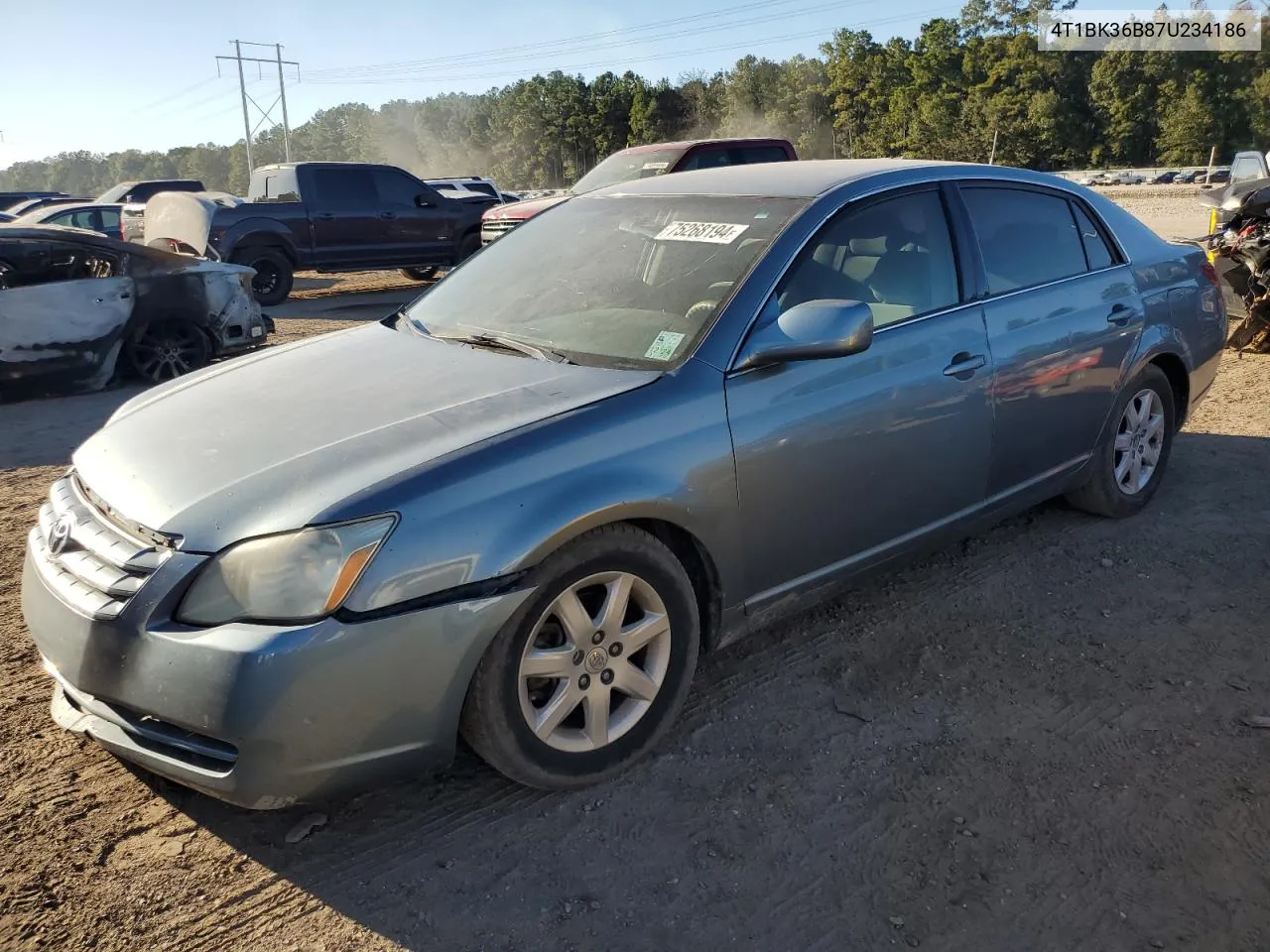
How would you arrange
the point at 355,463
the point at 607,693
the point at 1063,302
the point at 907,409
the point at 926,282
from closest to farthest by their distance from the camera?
the point at 355,463, the point at 607,693, the point at 907,409, the point at 926,282, the point at 1063,302

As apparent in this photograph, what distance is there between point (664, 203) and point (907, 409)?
119cm

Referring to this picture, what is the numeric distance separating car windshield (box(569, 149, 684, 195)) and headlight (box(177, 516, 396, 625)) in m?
10.2

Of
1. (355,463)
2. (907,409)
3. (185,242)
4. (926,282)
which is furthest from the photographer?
(185,242)

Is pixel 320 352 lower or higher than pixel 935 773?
higher

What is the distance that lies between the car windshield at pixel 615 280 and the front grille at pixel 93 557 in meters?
1.33

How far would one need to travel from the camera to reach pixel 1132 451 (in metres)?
4.75

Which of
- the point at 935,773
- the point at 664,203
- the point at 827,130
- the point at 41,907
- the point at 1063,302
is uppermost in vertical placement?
Result: the point at 827,130

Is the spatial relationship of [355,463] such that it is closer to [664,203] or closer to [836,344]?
[836,344]

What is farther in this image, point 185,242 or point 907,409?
point 185,242

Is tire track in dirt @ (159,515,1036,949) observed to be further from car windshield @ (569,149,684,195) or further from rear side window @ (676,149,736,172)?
car windshield @ (569,149,684,195)

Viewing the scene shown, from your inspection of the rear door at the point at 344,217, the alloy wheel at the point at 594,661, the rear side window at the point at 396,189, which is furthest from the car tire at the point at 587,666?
the rear side window at the point at 396,189

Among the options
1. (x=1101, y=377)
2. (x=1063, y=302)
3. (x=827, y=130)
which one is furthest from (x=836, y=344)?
(x=827, y=130)

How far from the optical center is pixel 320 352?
11.8 feet

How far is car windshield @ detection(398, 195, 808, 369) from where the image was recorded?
10.4 ft
